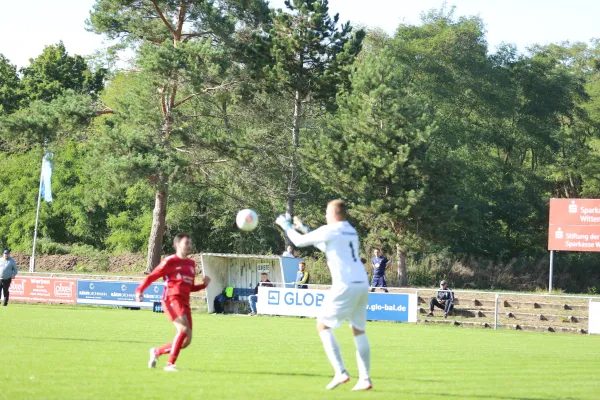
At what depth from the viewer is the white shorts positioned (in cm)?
1037

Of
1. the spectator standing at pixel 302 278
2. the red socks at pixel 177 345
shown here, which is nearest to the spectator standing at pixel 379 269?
the spectator standing at pixel 302 278

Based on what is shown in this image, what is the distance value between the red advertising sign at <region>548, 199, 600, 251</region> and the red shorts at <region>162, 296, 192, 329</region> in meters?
25.0

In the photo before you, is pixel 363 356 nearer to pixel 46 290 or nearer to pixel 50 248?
pixel 46 290

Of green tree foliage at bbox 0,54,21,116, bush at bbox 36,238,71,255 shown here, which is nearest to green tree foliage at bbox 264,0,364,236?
bush at bbox 36,238,71,255

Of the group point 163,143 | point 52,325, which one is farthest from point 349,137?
point 52,325

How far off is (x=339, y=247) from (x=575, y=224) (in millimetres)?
26289

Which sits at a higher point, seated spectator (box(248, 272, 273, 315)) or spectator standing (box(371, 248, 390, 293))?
spectator standing (box(371, 248, 390, 293))

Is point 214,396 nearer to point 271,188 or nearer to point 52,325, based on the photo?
point 52,325

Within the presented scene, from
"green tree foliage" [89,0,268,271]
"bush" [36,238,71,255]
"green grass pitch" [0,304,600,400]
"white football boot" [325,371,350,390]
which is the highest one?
"green tree foliage" [89,0,268,271]

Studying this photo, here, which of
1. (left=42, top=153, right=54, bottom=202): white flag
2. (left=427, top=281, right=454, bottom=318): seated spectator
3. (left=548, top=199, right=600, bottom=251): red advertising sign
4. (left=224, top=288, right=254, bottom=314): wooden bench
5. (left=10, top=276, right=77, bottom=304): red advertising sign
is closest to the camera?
(left=427, top=281, right=454, bottom=318): seated spectator

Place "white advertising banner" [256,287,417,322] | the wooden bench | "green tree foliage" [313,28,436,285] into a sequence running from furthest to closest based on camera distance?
"green tree foliage" [313,28,436,285]
the wooden bench
"white advertising banner" [256,287,417,322]

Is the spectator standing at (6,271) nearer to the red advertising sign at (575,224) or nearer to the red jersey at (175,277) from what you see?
the red advertising sign at (575,224)

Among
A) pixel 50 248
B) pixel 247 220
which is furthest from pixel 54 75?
pixel 247 220

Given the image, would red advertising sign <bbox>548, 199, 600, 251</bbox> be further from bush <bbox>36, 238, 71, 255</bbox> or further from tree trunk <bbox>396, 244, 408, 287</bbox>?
bush <bbox>36, 238, 71, 255</bbox>
